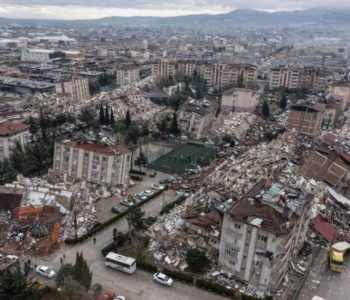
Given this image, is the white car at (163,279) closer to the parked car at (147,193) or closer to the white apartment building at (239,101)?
the parked car at (147,193)

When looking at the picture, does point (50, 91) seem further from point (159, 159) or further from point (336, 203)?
point (336, 203)

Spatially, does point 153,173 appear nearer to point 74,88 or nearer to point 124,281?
point 124,281

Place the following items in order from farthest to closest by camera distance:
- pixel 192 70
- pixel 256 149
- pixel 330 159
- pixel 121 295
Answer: pixel 192 70
pixel 256 149
pixel 330 159
pixel 121 295

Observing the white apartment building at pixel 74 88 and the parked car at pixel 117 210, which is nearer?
the parked car at pixel 117 210

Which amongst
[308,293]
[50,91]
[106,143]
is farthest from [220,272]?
[50,91]

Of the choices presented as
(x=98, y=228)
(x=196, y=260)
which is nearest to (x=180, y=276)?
(x=196, y=260)

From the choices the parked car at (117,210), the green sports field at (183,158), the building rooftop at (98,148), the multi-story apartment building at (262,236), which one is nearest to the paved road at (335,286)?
the multi-story apartment building at (262,236)

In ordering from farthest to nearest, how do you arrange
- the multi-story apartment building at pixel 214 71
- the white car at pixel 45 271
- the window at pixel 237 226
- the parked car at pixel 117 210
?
the multi-story apartment building at pixel 214 71, the parked car at pixel 117 210, the white car at pixel 45 271, the window at pixel 237 226
